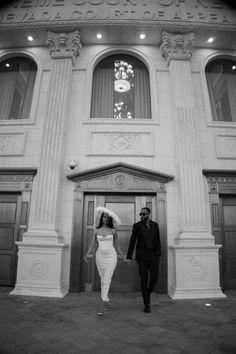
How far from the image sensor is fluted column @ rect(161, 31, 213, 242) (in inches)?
234

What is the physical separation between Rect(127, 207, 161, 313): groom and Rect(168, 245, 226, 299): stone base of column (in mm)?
1459

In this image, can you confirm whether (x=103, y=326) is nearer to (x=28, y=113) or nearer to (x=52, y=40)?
(x=28, y=113)

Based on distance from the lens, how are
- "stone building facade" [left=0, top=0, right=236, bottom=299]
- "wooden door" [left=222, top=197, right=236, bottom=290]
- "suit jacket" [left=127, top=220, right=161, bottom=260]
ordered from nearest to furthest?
"suit jacket" [left=127, top=220, right=161, bottom=260] < "stone building facade" [left=0, top=0, right=236, bottom=299] < "wooden door" [left=222, top=197, right=236, bottom=290]

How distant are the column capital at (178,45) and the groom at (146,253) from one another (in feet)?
17.3

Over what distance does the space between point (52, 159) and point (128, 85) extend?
11.2 ft

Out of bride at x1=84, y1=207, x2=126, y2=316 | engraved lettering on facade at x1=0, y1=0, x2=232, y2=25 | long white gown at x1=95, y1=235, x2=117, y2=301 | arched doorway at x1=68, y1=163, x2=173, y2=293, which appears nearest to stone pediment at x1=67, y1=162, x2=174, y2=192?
arched doorway at x1=68, y1=163, x2=173, y2=293

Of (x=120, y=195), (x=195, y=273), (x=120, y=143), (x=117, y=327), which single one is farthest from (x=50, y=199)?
(x=195, y=273)

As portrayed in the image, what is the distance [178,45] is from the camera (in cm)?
734

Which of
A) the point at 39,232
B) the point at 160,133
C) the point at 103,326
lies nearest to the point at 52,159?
the point at 39,232

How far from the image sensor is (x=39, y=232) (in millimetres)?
5734

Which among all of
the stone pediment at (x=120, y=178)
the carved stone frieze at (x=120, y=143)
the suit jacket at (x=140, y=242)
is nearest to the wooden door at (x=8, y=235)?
the stone pediment at (x=120, y=178)

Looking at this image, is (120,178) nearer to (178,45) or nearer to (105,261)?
(105,261)

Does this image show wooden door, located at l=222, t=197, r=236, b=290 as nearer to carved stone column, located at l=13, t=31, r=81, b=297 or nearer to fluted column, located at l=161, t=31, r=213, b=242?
fluted column, located at l=161, t=31, r=213, b=242

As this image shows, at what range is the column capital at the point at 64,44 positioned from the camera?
7308 millimetres
